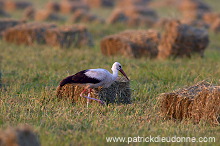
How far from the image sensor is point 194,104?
6812 mm

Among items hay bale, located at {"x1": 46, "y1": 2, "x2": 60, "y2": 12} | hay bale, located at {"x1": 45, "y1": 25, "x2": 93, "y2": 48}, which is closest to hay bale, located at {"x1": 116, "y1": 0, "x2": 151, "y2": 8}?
hay bale, located at {"x1": 46, "y1": 2, "x2": 60, "y2": 12}

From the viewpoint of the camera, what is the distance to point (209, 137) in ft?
19.6

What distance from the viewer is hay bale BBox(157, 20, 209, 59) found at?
1353 centimetres

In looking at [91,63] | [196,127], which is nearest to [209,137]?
[196,127]

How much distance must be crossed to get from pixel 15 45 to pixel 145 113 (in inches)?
340

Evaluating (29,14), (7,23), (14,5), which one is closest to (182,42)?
(7,23)

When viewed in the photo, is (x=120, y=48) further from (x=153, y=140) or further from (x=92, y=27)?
(x=153, y=140)

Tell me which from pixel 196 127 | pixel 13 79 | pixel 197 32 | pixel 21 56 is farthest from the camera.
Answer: pixel 197 32

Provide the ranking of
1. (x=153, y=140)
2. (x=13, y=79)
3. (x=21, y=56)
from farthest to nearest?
(x=21, y=56) < (x=13, y=79) < (x=153, y=140)

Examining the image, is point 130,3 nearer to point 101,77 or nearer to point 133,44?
point 133,44

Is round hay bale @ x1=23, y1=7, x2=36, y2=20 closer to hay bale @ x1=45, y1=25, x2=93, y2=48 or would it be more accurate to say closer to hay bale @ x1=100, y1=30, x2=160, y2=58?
hay bale @ x1=45, y1=25, x2=93, y2=48

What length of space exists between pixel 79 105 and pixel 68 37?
6.94m

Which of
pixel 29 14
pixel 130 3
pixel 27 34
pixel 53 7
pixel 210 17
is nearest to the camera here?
pixel 27 34

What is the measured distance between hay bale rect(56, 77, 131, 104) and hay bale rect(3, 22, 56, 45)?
7172 mm
